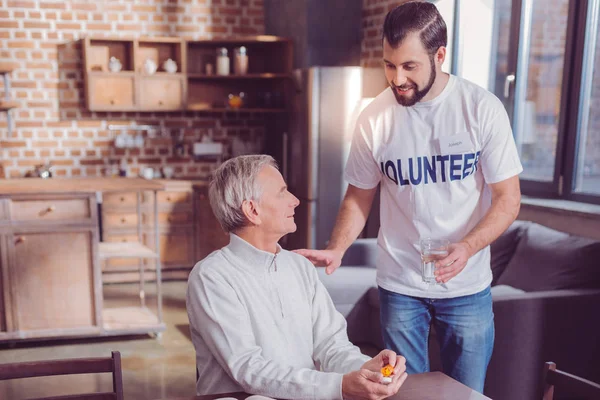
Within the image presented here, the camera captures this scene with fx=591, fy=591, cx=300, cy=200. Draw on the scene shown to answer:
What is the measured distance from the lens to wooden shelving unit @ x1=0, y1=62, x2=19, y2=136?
4.99 metres

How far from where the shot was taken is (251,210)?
1.50 meters

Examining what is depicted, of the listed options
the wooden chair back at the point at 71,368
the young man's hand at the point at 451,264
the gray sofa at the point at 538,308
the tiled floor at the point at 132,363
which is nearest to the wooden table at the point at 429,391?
the wooden chair back at the point at 71,368

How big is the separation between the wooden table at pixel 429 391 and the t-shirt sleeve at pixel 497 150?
26.0 inches

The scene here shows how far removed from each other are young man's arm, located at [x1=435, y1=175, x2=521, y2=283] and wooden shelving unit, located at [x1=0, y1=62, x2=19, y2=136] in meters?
4.50

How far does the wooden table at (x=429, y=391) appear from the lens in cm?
126

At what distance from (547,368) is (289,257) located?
673mm

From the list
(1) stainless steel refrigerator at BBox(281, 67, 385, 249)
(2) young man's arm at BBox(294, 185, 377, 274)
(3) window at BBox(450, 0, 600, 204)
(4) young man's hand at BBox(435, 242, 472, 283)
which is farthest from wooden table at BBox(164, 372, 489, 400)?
(1) stainless steel refrigerator at BBox(281, 67, 385, 249)

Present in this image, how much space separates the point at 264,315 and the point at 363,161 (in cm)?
71

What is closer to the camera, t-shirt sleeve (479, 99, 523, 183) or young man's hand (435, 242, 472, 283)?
young man's hand (435, 242, 472, 283)

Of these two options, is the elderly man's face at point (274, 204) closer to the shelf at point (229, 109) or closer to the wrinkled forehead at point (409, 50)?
the wrinkled forehead at point (409, 50)

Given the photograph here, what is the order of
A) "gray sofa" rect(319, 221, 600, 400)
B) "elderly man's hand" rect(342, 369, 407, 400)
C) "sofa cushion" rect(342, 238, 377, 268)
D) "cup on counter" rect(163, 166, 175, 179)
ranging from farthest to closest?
1. "cup on counter" rect(163, 166, 175, 179)
2. "sofa cushion" rect(342, 238, 377, 268)
3. "gray sofa" rect(319, 221, 600, 400)
4. "elderly man's hand" rect(342, 369, 407, 400)

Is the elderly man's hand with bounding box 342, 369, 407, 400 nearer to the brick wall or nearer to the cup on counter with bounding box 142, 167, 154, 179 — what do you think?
the cup on counter with bounding box 142, 167, 154, 179

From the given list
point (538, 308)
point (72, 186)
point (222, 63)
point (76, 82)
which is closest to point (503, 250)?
point (538, 308)

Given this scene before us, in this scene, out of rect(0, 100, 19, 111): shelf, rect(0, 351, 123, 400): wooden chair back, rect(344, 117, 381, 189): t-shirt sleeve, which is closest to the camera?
rect(0, 351, 123, 400): wooden chair back
